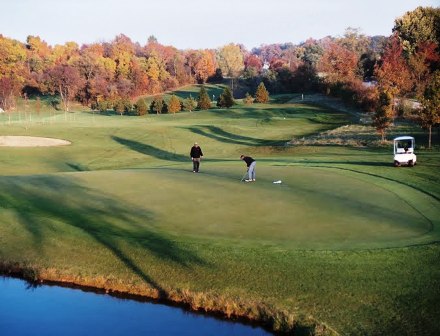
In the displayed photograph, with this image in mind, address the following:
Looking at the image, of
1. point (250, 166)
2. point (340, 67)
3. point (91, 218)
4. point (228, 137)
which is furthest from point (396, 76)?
point (91, 218)

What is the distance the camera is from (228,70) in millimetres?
175625

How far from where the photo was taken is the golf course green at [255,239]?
12.8 meters

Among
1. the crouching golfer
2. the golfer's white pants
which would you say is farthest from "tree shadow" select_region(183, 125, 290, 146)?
the crouching golfer

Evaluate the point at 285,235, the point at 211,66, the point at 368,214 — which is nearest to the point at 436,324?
the point at 285,235

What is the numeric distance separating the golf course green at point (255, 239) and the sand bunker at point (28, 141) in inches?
966

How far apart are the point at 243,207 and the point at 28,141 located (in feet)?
132

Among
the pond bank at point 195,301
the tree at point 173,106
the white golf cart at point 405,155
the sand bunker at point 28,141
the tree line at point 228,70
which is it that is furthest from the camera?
the tree at point 173,106

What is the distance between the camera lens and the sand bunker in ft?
Result: 170

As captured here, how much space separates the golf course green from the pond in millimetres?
531

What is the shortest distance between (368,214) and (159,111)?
76.6 metres

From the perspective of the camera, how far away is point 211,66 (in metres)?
167

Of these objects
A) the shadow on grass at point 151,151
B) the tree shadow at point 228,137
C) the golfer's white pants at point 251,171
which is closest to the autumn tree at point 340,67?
the tree shadow at point 228,137

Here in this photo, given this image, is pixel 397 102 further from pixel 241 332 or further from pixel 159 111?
pixel 241 332

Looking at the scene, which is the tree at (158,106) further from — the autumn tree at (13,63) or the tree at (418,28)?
the tree at (418,28)
